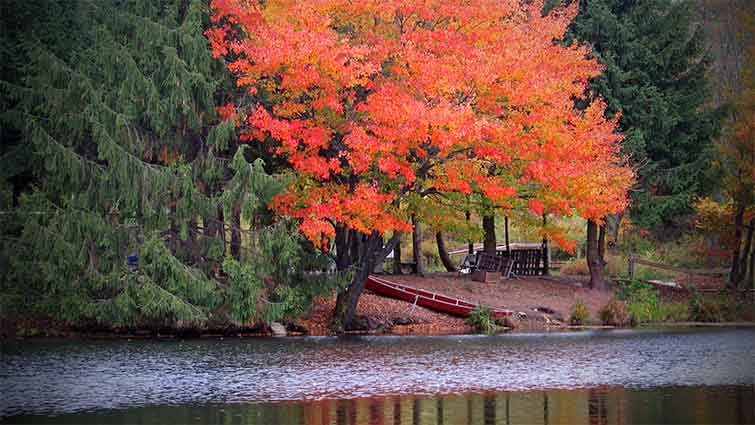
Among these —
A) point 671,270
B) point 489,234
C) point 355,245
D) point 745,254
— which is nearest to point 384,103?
point 355,245

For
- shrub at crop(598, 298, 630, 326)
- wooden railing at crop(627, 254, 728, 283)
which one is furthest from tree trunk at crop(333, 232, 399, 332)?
wooden railing at crop(627, 254, 728, 283)

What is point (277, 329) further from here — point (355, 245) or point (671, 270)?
point (671, 270)

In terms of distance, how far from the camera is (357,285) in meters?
31.5

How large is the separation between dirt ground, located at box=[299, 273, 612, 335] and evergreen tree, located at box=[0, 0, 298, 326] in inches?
194

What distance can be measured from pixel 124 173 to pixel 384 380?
10.8 meters

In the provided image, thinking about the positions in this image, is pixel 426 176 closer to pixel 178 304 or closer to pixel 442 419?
pixel 178 304

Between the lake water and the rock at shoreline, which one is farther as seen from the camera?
the rock at shoreline

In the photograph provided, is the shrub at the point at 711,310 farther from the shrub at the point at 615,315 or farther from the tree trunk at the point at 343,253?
the tree trunk at the point at 343,253

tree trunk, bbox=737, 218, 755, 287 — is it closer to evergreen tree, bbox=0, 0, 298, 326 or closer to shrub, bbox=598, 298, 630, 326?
shrub, bbox=598, 298, 630, 326

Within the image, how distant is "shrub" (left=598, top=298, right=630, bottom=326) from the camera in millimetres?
34219

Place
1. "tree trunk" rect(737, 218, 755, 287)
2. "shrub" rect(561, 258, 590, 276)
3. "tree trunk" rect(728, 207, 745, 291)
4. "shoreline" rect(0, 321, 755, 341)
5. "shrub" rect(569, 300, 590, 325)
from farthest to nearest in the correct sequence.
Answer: "shrub" rect(561, 258, 590, 276) < "tree trunk" rect(737, 218, 755, 287) < "tree trunk" rect(728, 207, 745, 291) < "shrub" rect(569, 300, 590, 325) < "shoreline" rect(0, 321, 755, 341)

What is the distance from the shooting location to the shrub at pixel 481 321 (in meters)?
32.2

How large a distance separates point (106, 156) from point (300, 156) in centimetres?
514

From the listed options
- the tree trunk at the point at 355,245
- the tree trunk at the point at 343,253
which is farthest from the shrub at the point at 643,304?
the tree trunk at the point at 343,253
